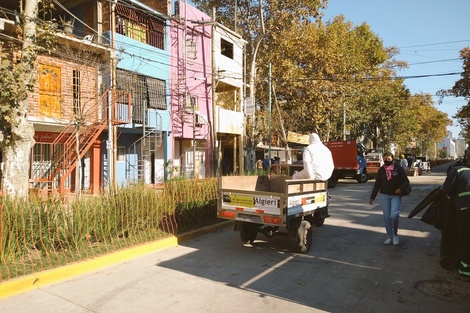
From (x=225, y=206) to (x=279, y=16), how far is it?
19.4m

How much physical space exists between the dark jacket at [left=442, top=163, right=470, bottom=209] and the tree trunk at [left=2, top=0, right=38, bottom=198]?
7.62 meters

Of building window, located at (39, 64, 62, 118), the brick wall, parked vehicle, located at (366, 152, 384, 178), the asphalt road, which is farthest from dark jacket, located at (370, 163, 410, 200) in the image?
parked vehicle, located at (366, 152, 384, 178)

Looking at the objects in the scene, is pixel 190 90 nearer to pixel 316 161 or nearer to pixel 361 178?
pixel 361 178

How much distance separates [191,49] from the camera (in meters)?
19.7

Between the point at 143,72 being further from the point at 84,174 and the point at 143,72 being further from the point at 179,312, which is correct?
the point at 179,312

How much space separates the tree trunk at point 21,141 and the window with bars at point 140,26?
902 cm

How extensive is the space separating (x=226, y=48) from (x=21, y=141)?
17873mm

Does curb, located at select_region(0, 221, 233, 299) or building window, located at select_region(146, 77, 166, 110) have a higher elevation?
building window, located at select_region(146, 77, 166, 110)

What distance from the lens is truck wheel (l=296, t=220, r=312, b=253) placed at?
6.51 meters

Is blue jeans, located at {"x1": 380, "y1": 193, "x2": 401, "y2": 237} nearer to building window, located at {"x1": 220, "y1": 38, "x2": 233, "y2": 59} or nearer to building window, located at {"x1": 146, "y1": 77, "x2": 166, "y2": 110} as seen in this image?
building window, located at {"x1": 146, "y1": 77, "x2": 166, "y2": 110}

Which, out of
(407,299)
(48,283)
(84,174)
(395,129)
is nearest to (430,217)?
(407,299)

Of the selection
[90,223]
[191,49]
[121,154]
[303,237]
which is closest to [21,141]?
[90,223]

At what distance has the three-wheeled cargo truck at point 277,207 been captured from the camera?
6.16 m

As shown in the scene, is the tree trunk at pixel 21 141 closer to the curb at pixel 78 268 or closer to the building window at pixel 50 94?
the curb at pixel 78 268
